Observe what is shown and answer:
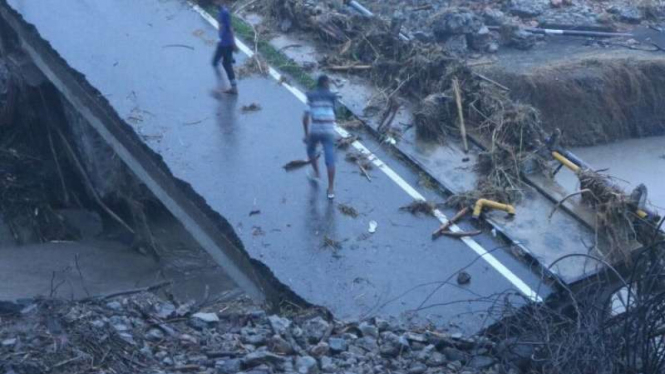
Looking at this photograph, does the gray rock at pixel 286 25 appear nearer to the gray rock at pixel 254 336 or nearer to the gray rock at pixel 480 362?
the gray rock at pixel 254 336

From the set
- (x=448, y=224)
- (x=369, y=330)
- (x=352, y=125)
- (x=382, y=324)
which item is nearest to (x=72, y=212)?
(x=352, y=125)

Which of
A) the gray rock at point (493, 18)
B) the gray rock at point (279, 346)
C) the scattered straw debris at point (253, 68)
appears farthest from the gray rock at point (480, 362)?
the gray rock at point (493, 18)

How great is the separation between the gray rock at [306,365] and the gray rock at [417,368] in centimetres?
95

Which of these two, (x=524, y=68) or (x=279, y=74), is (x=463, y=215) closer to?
(x=279, y=74)

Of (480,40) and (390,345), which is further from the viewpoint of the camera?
(480,40)

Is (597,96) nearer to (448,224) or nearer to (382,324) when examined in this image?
(448,224)

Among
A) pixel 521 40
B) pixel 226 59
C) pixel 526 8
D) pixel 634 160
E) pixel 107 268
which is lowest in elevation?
pixel 634 160

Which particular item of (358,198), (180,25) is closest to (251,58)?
(180,25)

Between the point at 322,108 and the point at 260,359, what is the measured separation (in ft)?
12.9

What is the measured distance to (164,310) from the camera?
10539mm

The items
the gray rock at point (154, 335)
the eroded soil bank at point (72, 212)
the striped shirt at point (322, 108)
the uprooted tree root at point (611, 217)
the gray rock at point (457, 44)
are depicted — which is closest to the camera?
the gray rock at point (154, 335)

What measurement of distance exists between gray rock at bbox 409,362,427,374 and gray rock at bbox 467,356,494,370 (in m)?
0.48

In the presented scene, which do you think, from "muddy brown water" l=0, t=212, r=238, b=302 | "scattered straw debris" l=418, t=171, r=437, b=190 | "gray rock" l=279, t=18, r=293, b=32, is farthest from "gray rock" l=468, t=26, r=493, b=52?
"scattered straw debris" l=418, t=171, r=437, b=190

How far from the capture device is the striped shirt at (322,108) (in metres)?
12.2
